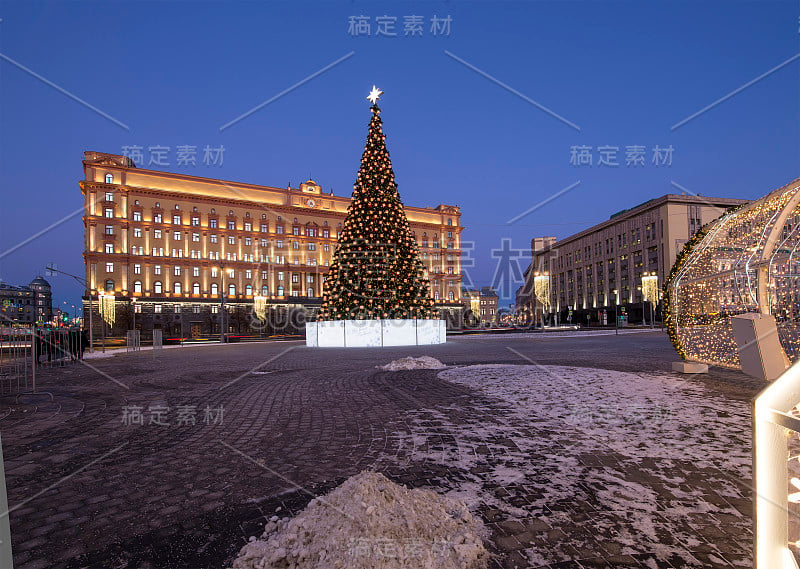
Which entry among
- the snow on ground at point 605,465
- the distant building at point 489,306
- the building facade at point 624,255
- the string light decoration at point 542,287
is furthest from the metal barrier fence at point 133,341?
the distant building at point 489,306

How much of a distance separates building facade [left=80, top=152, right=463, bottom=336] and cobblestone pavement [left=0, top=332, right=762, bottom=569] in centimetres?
5192

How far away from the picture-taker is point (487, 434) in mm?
5203

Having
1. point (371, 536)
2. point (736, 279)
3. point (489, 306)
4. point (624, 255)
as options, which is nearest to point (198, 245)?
point (736, 279)

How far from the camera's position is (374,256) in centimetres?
2344

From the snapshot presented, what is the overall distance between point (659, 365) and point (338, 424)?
10.4 meters

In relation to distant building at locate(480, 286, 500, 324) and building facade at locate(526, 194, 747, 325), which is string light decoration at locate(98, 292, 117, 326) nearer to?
building facade at locate(526, 194, 747, 325)

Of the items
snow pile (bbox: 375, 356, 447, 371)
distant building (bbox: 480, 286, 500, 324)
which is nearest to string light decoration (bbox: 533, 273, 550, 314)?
snow pile (bbox: 375, 356, 447, 371)

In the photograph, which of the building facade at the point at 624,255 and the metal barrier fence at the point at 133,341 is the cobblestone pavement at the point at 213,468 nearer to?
the metal barrier fence at the point at 133,341

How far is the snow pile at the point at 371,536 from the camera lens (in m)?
2.34

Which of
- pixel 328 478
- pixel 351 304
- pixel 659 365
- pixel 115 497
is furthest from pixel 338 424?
pixel 351 304

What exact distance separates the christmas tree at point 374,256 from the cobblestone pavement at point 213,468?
14450 mm

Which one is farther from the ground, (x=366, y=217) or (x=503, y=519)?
(x=366, y=217)

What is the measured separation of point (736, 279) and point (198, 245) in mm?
73815

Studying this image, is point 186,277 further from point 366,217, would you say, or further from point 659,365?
point 659,365
